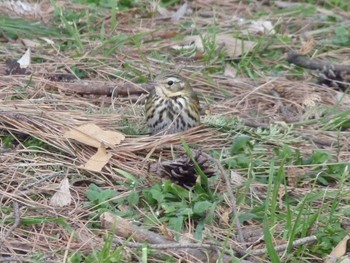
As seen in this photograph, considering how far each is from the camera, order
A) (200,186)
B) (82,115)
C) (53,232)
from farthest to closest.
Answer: (82,115)
(200,186)
(53,232)

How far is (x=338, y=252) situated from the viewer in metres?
4.34

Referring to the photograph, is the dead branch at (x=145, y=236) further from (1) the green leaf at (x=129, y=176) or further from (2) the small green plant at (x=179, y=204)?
(1) the green leaf at (x=129, y=176)

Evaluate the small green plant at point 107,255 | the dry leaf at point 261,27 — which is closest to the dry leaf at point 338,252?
the small green plant at point 107,255

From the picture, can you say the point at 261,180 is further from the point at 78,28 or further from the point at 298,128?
the point at 78,28

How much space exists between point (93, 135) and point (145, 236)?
95 centimetres

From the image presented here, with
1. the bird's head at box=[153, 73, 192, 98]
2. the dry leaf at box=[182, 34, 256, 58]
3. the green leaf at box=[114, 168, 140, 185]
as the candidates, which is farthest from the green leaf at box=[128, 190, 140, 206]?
the dry leaf at box=[182, 34, 256, 58]

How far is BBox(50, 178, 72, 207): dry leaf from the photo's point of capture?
461cm

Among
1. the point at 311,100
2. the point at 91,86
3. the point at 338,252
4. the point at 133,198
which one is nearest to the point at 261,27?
the point at 311,100

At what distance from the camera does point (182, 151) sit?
516 centimetres

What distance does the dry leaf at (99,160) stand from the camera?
4.88 metres

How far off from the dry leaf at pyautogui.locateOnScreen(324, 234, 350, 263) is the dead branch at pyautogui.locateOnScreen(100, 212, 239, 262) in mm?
423

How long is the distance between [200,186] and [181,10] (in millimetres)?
3014

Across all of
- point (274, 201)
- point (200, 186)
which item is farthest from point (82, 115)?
point (274, 201)

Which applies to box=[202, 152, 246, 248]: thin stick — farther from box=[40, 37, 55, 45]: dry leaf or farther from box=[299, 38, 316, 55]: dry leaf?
box=[299, 38, 316, 55]: dry leaf
